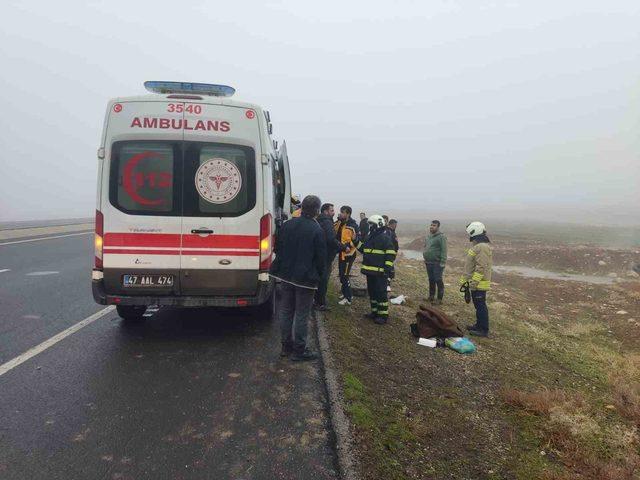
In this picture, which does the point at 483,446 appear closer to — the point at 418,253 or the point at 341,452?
the point at 341,452

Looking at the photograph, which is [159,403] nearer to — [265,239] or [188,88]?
[265,239]

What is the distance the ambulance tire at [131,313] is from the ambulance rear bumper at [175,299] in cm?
93

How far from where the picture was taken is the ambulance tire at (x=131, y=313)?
5.87 m

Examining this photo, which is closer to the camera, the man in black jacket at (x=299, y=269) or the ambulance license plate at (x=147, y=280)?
the man in black jacket at (x=299, y=269)

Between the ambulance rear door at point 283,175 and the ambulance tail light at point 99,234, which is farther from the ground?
A: the ambulance rear door at point 283,175

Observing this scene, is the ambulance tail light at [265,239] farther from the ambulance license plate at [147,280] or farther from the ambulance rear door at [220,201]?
the ambulance license plate at [147,280]

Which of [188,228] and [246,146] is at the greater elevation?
[246,146]

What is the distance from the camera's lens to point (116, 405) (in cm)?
367

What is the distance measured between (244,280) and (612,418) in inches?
190

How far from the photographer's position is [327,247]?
6125mm

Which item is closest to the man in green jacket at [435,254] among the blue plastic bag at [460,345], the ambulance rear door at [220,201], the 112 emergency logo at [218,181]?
the blue plastic bag at [460,345]

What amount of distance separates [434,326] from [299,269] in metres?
3.04

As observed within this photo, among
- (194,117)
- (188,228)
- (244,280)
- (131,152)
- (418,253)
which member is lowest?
(418,253)

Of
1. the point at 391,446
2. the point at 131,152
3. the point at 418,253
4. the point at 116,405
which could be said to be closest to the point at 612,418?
the point at 391,446
